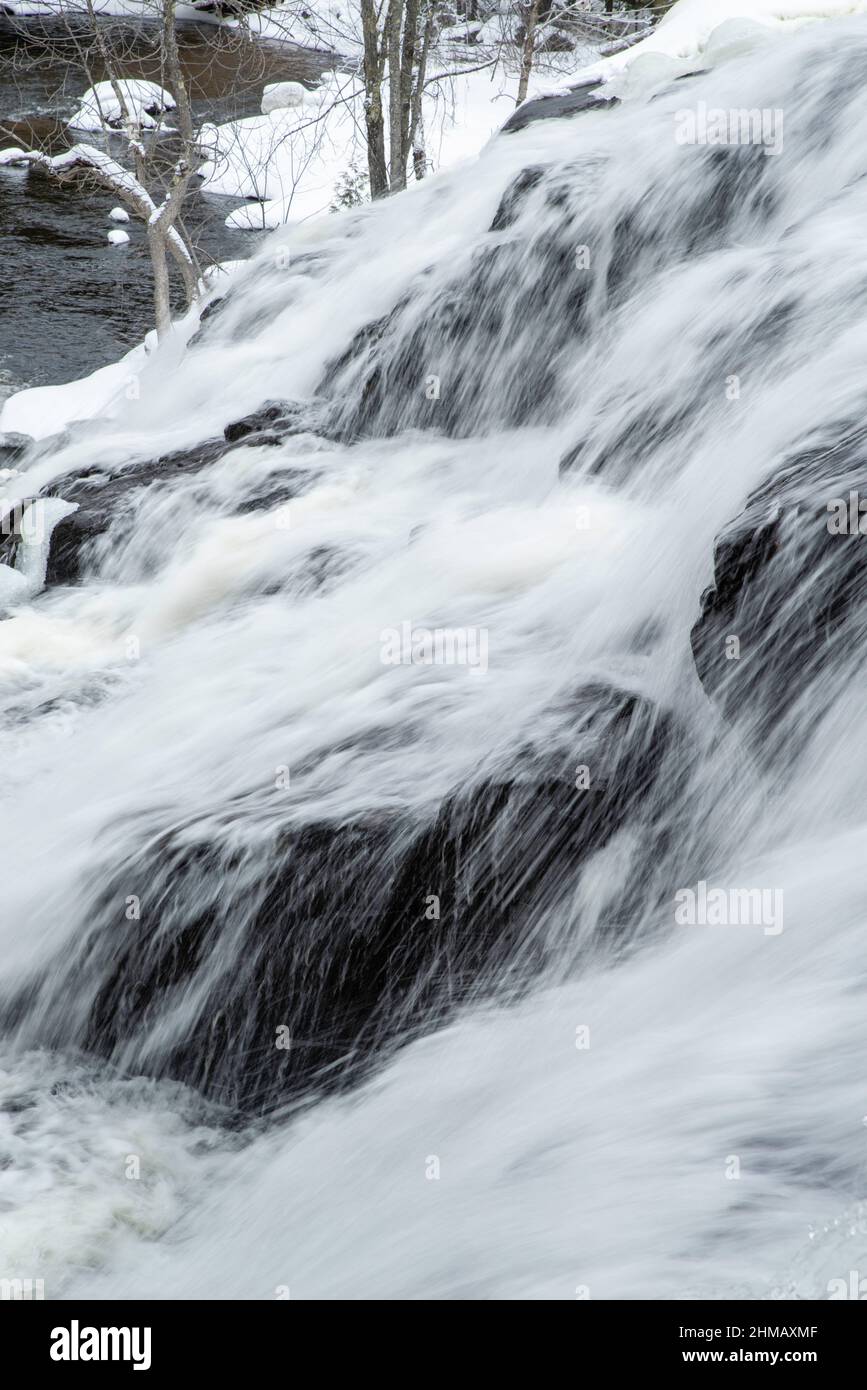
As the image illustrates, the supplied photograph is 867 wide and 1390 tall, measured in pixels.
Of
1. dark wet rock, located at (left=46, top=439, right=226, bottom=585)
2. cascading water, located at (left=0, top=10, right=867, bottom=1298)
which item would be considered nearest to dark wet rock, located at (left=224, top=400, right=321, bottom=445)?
dark wet rock, located at (left=46, top=439, right=226, bottom=585)

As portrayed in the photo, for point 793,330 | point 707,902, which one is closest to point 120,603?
point 793,330

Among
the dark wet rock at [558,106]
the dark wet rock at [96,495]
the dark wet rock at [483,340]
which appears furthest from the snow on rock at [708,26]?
the dark wet rock at [96,495]

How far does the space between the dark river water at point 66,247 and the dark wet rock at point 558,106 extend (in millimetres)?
2299

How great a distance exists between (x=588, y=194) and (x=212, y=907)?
5.04 meters

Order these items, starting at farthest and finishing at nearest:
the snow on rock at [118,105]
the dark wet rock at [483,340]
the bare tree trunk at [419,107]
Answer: the snow on rock at [118,105] → the bare tree trunk at [419,107] → the dark wet rock at [483,340]

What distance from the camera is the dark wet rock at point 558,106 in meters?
9.48

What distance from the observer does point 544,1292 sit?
7.97ft

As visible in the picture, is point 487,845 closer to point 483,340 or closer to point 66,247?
point 483,340

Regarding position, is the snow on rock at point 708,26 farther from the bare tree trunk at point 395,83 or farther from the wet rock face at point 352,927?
the wet rock face at point 352,927

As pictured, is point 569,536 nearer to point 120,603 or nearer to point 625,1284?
point 120,603

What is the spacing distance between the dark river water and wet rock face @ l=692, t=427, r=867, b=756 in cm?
877

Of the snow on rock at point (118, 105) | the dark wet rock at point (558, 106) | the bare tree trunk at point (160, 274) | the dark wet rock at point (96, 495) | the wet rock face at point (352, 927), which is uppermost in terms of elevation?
the snow on rock at point (118, 105)

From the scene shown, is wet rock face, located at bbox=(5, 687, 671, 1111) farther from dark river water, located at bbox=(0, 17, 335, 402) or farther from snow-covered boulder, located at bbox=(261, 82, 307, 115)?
snow-covered boulder, located at bbox=(261, 82, 307, 115)

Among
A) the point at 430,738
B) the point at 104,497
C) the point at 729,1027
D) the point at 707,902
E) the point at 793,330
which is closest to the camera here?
the point at 729,1027
